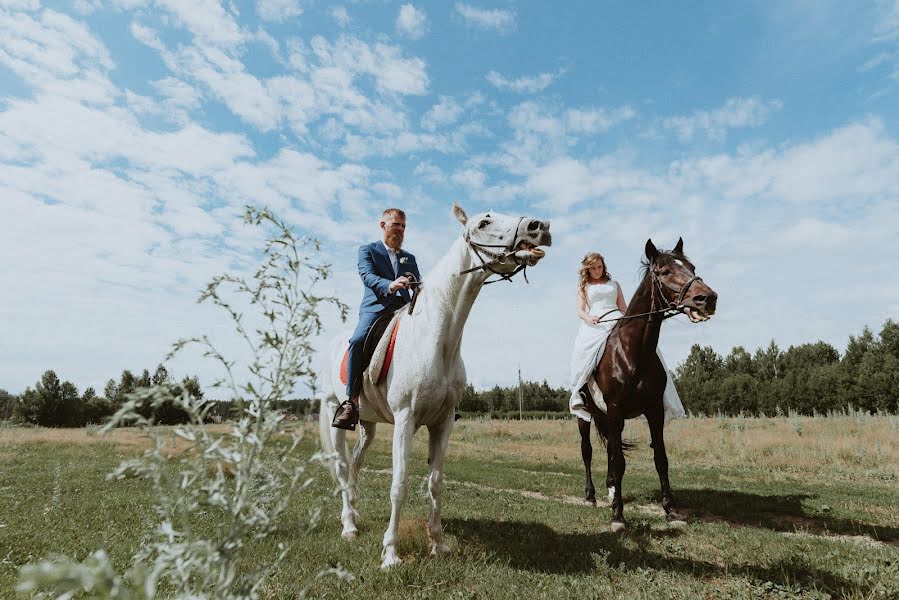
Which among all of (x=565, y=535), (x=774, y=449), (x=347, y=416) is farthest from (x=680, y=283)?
(x=774, y=449)

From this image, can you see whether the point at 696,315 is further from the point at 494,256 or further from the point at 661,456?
the point at 494,256

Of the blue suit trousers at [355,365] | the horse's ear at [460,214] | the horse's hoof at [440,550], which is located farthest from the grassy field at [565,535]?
the horse's ear at [460,214]

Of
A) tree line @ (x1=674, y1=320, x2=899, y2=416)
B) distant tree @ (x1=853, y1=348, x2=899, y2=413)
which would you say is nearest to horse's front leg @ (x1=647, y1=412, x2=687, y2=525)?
tree line @ (x1=674, y1=320, x2=899, y2=416)

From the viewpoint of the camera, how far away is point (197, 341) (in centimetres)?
199

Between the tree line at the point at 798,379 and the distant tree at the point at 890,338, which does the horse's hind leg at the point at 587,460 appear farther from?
the distant tree at the point at 890,338

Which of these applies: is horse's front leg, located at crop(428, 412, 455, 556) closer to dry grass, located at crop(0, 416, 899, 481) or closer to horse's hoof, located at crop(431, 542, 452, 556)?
horse's hoof, located at crop(431, 542, 452, 556)

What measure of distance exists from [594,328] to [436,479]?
15.9ft

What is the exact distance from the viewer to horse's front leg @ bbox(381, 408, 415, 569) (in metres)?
4.85

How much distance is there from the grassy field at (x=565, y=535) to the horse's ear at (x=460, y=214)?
10.9ft

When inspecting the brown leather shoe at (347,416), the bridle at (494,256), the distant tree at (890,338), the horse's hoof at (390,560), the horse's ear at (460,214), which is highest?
the distant tree at (890,338)

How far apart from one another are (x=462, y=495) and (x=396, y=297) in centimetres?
515

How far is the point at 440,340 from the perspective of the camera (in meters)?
5.14

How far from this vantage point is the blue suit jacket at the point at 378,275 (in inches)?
232

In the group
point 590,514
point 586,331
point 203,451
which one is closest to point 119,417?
point 203,451
